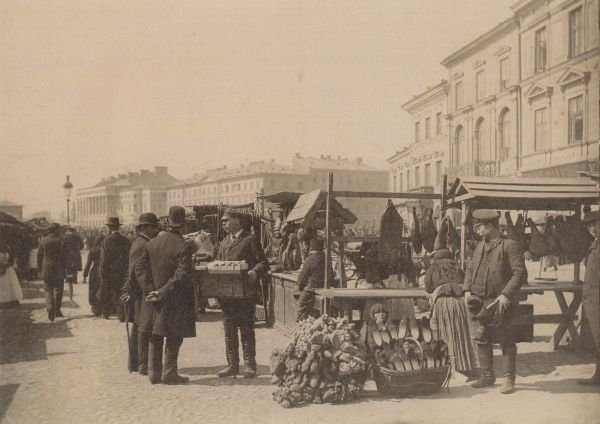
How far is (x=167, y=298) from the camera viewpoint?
6.17 meters

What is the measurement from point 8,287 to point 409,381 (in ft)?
22.7

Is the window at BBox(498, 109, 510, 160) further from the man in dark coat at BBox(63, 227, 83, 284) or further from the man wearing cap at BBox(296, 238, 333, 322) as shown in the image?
the man wearing cap at BBox(296, 238, 333, 322)

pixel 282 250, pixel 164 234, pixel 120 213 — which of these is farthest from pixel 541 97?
pixel 120 213

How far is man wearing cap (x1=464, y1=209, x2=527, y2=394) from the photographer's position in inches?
231

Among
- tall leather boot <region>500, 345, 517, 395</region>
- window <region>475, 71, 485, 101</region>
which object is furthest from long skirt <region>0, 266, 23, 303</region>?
window <region>475, 71, 485, 101</region>

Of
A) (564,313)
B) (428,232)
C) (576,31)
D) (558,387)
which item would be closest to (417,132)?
(576,31)

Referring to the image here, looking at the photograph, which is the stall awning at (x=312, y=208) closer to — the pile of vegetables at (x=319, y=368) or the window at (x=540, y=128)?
the pile of vegetables at (x=319, y=368)

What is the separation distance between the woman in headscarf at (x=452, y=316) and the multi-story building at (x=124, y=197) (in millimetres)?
68334

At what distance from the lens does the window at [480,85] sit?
24.7 meters

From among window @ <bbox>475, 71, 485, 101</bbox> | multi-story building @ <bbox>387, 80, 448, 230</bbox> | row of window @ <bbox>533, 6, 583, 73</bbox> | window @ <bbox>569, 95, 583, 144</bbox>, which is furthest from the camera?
multi-story building @ <bbox>387, 80, 448, 230</bbox>

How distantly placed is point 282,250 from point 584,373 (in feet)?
20.1

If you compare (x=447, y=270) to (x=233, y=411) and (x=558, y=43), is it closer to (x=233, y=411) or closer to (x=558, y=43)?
(x=233, y=411)

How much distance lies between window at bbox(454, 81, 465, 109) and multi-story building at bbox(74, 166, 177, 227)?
50699 millimetres

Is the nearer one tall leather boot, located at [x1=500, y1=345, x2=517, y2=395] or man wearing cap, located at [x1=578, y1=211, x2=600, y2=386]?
tall leather boot, located at [x1=500, y1=345, x2=517, y2=395]
